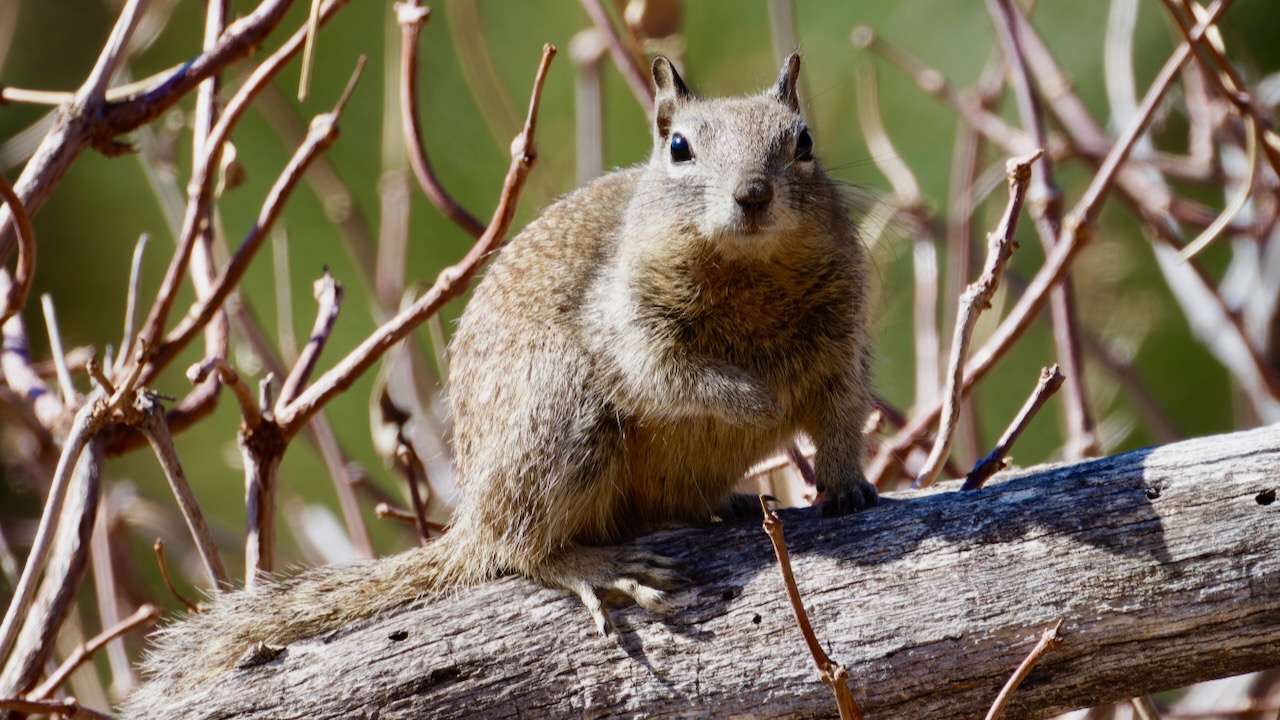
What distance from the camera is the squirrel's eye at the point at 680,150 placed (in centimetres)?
358

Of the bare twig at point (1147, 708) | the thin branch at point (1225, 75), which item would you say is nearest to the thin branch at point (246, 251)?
the thin branch at point (1225, 75)

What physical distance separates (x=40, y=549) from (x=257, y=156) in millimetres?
5036

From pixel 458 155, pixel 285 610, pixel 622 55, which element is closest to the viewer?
pixel 285 610

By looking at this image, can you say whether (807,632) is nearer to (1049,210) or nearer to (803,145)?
(803,145)

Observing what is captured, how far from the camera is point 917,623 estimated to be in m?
2.86

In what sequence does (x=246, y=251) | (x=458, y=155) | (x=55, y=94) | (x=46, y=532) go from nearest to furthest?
(x=46, y=532)
(x=55, y=94)
(x=246, y=251)
(x=458, y=155)

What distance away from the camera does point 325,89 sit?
766cm

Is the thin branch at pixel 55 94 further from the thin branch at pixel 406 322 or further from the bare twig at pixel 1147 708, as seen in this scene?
the bare twig at pixel 1147 708

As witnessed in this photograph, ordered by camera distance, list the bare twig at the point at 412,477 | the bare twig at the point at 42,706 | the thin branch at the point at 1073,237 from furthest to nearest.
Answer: the bare twig at the point at 412,477
the thin branch at the point at 1073,237
the bare twig at the point at 42,706

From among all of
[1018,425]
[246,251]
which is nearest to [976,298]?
[1018,425]

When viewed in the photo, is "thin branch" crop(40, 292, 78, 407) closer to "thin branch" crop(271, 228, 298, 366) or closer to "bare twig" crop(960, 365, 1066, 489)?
"thin branch" crop(271, 228, 298, 366)

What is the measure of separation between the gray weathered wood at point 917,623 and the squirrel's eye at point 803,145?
98 cm

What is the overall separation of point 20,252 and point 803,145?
199cm

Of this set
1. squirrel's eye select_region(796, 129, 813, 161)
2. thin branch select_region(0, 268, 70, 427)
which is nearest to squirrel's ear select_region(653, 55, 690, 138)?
squirrel's eye select_region(796, 129, 813, 161)
